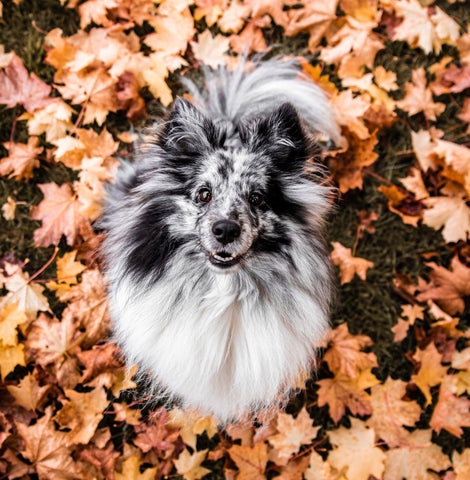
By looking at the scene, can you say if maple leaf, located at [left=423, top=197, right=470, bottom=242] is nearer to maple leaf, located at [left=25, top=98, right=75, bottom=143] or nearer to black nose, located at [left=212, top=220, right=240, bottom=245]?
black nose, located at [left=212, top=220, right=240, bottom=245]

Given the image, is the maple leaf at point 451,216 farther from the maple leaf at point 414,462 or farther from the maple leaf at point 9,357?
the maple leaf at point 9,357

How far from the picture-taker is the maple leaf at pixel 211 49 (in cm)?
256

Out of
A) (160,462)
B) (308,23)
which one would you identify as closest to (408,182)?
(308,23)

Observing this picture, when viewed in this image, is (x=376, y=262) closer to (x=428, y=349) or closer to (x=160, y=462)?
(x=428, y=349)

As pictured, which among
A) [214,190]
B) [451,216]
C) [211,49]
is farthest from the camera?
[211,49]

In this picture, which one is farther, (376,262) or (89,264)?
(376,262)

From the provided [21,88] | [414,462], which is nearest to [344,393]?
[414,462]

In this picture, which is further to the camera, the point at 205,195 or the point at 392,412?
the point at 392,412

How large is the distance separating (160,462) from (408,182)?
218cm

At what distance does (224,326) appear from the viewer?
1.71 metres

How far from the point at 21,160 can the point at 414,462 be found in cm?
282

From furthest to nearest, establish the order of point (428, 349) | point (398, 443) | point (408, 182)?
point (408, 182) < point (428, 349) < point (398, 443)

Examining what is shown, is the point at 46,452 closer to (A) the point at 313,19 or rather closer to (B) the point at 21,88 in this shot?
(B) the point at 21,88

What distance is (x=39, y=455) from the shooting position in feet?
6.68
